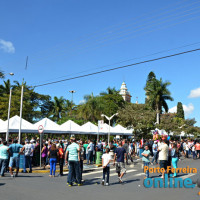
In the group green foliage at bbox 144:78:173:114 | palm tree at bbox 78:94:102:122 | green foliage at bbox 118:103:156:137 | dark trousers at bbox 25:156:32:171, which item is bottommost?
dark trousers at bbox 25:156:32:171

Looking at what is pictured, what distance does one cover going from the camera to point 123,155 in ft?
34.2

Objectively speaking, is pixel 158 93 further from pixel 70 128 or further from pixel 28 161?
pixel 28 161

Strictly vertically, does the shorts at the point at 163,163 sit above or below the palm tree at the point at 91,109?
below

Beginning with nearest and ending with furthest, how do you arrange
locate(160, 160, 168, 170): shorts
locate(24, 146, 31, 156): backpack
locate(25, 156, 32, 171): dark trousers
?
locate(160, 160, 168, 170): shorts < locate(24, 146, 31, 156): backpack < locate(25, 156, 32, 171): dark trousers

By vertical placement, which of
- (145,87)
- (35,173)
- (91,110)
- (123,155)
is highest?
(145,87)

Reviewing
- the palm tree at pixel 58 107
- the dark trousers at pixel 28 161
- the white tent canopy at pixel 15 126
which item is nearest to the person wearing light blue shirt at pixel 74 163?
the dark trousers at pixel 28 161

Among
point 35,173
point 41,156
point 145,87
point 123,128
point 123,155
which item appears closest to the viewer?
point 123,155

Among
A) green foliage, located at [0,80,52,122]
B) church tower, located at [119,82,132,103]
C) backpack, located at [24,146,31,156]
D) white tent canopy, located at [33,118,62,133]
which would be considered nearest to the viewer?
backpack, located at [24,146,31,156]

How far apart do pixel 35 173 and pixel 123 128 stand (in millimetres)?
21556

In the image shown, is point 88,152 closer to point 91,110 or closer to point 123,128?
point 123,128

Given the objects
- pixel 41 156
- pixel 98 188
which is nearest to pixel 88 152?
pixel 41 156

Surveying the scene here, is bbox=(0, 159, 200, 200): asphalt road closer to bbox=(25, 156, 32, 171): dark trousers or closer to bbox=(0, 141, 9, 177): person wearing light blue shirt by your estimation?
bbox=(0, 141, 9, 177): person wearing light blue shirt

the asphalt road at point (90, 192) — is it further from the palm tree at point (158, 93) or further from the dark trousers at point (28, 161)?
the palm tree at point (158, 93)

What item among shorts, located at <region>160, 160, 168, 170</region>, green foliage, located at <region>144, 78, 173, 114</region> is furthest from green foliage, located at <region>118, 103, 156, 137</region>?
shorts, located at <region>160, 160, 168, 170</region>
